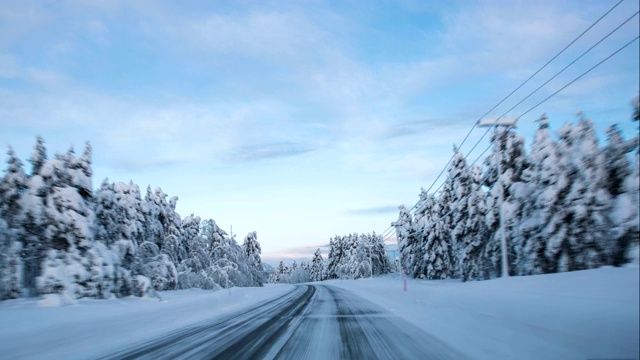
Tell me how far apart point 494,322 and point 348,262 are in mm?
101427

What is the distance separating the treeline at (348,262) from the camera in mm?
101444

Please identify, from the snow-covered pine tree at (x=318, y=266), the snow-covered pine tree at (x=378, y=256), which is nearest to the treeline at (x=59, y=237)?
the snow-covered pine tree at (x=378, y=256)

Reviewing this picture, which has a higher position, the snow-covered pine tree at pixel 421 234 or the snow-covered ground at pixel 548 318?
the snow-covered pine tree at pixel 421 234

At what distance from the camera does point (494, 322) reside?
308 inches

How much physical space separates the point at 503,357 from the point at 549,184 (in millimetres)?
3791

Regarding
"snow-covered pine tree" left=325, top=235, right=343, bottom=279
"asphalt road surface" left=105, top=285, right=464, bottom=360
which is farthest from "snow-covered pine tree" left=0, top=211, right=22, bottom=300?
"snow-covered pine tree" left=325, top=235, right=343, bottom=279

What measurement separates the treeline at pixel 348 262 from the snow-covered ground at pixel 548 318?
66.9m

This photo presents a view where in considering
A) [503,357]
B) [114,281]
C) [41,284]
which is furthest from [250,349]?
[114,281]

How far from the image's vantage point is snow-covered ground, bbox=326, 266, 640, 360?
287 centimetres

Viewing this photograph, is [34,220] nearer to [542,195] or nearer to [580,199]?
[542,195]

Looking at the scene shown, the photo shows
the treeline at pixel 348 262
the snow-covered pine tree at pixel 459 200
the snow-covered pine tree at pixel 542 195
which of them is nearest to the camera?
the snow-covered pine tree at pixel 542 195

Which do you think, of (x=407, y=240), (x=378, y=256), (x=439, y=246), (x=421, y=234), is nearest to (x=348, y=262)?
(x=378, y=256)

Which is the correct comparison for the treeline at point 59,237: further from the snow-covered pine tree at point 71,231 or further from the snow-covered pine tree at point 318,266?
the snow-covered pine tree at point 318,266

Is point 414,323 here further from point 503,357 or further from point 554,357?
point 554,357
